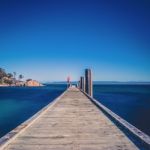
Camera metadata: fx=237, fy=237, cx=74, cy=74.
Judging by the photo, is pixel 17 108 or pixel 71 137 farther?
pixel 17 108

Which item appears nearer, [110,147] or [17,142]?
[110,147]

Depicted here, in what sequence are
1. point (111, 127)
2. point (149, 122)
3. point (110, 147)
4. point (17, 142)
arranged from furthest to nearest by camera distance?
point (149, 122) → point (111, 127) → point (17, 142) → point (110, 147)

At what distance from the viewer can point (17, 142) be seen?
543 centimetres

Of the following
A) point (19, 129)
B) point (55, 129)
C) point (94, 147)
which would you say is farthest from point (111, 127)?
point (19, 129)

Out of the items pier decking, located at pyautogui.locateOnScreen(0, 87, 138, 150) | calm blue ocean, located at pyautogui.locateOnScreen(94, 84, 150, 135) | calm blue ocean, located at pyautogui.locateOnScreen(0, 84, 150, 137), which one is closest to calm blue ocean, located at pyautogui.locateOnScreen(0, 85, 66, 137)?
calm blue ocean, located at pyautogui.locateOnScreen(0, 84, 150, 137)

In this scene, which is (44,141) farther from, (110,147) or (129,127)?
(129,127)

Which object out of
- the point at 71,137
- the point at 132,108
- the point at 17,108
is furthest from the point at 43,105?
the point at 71,137

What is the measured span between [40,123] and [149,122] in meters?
13.1

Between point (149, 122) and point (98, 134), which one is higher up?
point (98, 134)

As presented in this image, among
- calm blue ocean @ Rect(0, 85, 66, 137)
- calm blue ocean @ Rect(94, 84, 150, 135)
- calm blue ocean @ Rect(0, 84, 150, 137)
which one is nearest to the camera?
calm blue ocean @ Rect(0, 85, 66, 137)

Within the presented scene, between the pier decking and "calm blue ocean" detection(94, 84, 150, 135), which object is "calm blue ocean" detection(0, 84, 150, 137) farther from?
the pier decking

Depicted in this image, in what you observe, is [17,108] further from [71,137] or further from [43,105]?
[71,137]

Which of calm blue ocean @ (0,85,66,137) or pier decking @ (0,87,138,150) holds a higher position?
pier decking @ (0,87,138,150)

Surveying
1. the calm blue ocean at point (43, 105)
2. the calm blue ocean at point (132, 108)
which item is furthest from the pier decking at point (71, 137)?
the calm blue ocean at point (132, 108)
